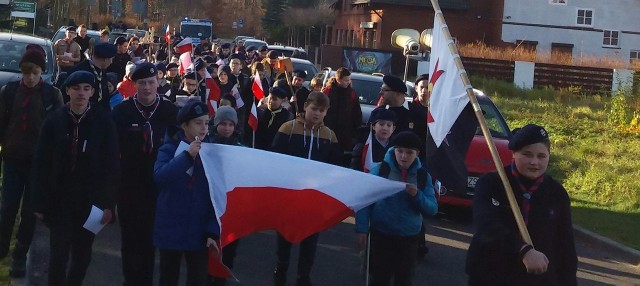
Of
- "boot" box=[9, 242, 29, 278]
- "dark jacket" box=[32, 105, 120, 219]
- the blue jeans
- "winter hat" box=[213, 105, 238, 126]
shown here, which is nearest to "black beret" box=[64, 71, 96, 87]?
"dark jacket" box=[32, 105, 120, 219]

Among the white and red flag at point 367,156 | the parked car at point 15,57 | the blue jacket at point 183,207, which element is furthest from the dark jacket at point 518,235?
the parked car at point 15,57

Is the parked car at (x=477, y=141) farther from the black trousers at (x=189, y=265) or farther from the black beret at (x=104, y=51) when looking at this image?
the black trousers at (x=189, y=265)

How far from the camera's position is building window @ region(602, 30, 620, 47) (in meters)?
62.4

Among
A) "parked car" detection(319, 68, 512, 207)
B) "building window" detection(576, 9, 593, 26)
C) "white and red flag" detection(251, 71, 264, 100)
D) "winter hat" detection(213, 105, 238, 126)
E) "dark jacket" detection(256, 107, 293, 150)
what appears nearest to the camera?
"winter hat" detection(213, 105, 238, 126)

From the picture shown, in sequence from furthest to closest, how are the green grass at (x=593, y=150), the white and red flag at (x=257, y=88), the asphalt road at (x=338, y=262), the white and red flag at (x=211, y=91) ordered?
the green grass at (x=593, y=150), the white and red flag at (x=257, y=88), the white and red flag at (x=211, y=91), the asphalt road at (x=338, y=262)

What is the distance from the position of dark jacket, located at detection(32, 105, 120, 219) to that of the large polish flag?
2.26 ft

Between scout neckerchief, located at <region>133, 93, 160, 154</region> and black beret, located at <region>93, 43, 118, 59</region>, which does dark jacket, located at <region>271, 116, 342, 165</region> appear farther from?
black beret, located at <region>93, 43, 118, 59</region>

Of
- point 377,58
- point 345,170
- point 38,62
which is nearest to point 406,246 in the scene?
point 345,170

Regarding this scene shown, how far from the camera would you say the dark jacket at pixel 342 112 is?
1290 cm

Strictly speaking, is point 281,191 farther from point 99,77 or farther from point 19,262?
point 99,77

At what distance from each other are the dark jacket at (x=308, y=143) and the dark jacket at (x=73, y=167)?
2.13 metres

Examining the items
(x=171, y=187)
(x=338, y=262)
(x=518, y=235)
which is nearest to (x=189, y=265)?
(x=171, y=187)

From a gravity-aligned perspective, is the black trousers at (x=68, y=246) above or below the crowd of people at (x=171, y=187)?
below

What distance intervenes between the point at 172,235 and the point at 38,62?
2716 mm
